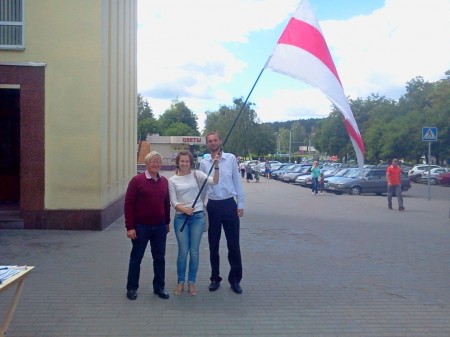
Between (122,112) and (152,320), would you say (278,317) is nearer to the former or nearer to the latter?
(152,320)

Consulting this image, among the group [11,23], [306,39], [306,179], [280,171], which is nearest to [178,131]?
[280,171]

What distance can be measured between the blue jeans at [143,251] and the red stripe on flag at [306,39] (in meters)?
2.88

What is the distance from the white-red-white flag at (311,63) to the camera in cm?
721

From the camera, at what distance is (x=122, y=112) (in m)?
16.5

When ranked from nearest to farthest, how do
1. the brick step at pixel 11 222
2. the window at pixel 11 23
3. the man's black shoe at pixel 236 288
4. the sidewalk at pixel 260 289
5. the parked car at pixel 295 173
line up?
the sidewalk at pixel 260 289 < the man's black shoe at pixel 236 288 < the brick step at pixel 11 222 < the window at pixel 11 23 < the parked car at pixel 295 173

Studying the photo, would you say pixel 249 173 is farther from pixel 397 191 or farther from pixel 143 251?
pixel 143 251

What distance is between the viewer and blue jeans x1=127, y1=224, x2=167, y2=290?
685 cm

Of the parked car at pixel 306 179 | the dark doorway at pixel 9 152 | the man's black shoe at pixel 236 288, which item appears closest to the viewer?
the man's black shoe at pixel 236 288

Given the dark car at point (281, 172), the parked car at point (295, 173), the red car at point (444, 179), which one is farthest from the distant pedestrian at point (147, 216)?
the red car at point (444, 179)

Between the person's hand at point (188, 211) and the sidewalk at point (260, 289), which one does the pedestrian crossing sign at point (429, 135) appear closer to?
the sidewalk at point (260, 289)

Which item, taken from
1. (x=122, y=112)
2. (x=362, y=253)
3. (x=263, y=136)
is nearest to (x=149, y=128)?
(x=263, y=136)

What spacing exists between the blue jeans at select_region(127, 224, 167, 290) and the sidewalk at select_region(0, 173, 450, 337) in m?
0.24

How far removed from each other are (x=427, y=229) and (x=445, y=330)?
28.2ft

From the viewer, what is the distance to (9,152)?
15336 mm
